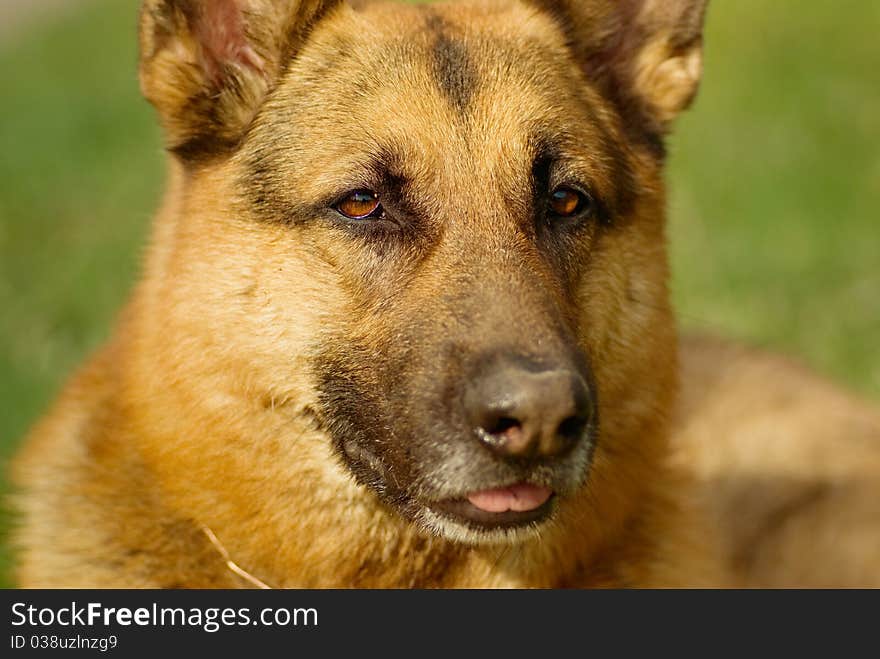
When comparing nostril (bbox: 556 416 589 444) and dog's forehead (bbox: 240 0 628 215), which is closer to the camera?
nostril (bbox: 556 416 589 444)

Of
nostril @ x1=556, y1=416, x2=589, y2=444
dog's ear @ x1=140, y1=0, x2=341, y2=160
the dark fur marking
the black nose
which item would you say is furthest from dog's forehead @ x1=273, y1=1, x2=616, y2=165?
nostril @ x1=556, y1=416, x2=589, y2=444

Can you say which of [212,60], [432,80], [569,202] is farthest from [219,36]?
[569,202]

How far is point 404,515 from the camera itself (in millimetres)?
3840

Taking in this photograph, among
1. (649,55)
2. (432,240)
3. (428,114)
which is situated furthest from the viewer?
(649,55)

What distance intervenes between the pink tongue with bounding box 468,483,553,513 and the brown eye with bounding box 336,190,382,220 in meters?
1.03

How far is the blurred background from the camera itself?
318 inches

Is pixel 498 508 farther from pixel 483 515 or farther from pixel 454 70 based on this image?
pixel 454 70

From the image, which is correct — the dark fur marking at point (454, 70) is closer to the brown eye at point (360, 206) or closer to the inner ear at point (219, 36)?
the brown eye at point (360, 206)

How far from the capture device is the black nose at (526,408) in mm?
3383

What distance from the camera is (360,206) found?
4.03 meters

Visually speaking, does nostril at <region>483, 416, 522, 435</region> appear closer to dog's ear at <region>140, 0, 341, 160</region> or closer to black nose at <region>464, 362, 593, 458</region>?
black nose at <region>464, 362, 593, 458</region>

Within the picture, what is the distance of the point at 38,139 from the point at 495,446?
10007mm

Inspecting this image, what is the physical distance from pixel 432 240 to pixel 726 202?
20.2ft

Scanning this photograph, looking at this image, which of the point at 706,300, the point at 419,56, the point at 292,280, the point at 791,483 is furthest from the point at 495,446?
the point at 706,300
